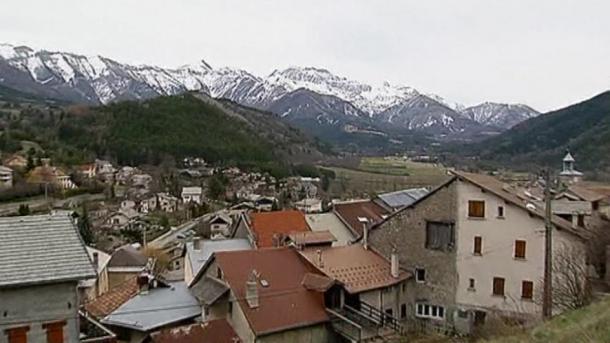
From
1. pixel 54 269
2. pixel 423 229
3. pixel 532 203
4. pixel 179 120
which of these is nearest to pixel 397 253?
pixel 423 229

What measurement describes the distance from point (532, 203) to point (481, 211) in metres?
2.66

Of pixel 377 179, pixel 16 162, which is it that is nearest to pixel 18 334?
pixel 16 162

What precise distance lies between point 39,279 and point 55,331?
1.66 meters

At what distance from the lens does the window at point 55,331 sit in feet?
63.3

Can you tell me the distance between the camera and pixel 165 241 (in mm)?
71188

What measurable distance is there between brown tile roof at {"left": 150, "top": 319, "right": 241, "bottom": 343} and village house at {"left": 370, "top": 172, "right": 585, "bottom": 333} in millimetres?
10050

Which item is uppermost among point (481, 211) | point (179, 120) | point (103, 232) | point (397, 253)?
point (179, 120)

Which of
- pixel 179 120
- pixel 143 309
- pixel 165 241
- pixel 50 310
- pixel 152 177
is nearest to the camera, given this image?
pixel 50 310

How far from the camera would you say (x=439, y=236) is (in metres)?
32.1

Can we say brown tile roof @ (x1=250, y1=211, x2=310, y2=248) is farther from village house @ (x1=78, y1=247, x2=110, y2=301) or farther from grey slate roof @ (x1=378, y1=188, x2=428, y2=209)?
grey slate roof @ (x1=378, y1=188, x2=428, y2=209)

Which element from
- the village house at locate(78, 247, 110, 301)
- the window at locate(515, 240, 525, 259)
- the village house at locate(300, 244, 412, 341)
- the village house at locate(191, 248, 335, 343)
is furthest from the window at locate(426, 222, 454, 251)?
the village house at locate(78, 247, 110, 301)

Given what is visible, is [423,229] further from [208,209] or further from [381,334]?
[208,209]

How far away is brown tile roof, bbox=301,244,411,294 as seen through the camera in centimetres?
2912

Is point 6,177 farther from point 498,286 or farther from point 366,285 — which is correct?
point 498,286
